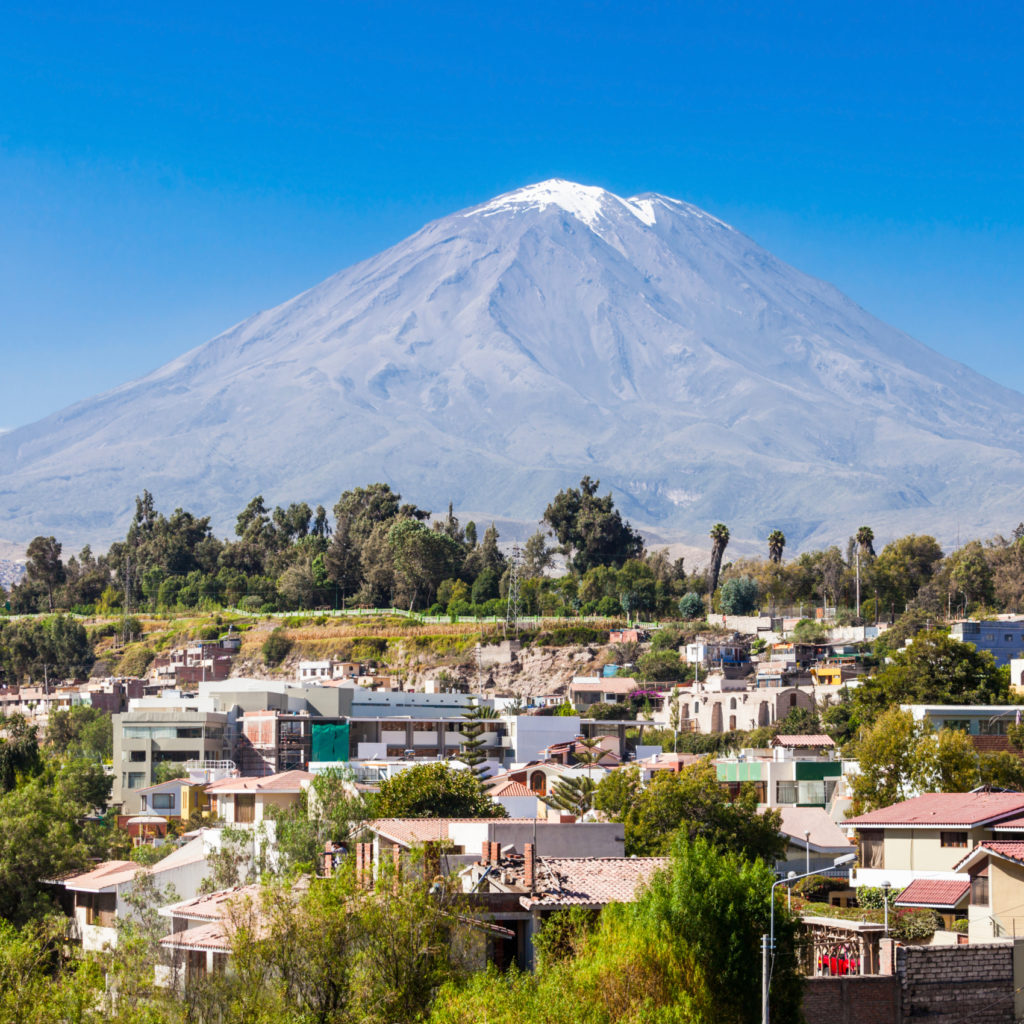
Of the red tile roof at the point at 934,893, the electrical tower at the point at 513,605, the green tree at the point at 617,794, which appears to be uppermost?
the electrical tower at the point at 513,605

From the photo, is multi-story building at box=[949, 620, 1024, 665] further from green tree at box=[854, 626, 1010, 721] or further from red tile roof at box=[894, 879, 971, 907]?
red tile roof at box=[894, 879, 971, 907]

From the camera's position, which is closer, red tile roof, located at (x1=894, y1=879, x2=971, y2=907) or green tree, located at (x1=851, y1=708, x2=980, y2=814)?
red tile roof, located at (x1=894, y1=879, x2=971, y2=907)

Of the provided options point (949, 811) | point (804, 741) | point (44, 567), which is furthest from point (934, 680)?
point (44, 567)

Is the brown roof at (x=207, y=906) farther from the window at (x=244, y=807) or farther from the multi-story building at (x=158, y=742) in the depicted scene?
the multi-story building at (x=158, y=742)

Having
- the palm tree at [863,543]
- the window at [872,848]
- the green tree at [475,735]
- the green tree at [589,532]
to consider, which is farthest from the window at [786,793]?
the green tree at [589,532]

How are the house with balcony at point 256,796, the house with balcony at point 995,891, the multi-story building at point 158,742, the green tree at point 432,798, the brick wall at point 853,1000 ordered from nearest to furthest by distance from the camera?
the brick wall at point 853,1000, the house with balcony at point 995,891, the green tree at point 432,798, the house with balcony at point 256,796, the multi-story building at point 158,742

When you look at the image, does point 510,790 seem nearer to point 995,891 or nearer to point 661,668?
point 995,891

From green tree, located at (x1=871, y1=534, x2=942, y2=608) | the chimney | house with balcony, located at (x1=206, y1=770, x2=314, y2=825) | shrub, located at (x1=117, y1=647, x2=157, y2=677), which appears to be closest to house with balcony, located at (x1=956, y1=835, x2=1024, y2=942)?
the chimney

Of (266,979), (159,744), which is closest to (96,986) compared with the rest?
(266,979)
